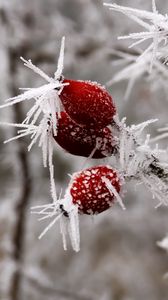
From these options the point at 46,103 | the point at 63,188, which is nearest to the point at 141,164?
the point at 46,103

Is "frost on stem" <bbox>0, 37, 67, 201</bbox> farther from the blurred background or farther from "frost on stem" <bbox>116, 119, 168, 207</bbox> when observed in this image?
the blurred background

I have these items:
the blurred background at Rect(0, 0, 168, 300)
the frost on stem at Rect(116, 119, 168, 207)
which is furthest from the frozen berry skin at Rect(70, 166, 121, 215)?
the blurred background at Rect(0, 0, 168, 300)

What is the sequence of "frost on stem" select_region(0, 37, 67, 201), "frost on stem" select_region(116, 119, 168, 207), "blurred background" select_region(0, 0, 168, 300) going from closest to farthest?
1. "frost on stem" select_region(0, 37, 67, 201)
2. "frost on stem" select_region(116, 119, 168, 207)
3. "blurred background" select_region(0, 0, 168, 300)

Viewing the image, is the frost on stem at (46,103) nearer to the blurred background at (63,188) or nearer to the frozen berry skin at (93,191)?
the frozen berry skin at (93,191)

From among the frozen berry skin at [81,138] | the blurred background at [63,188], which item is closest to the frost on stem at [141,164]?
the frozen berry skin at [81,138]

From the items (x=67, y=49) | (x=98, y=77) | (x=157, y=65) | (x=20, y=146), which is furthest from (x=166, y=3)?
(x=157, y=65)

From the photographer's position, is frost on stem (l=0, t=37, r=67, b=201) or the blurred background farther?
the blurred background
